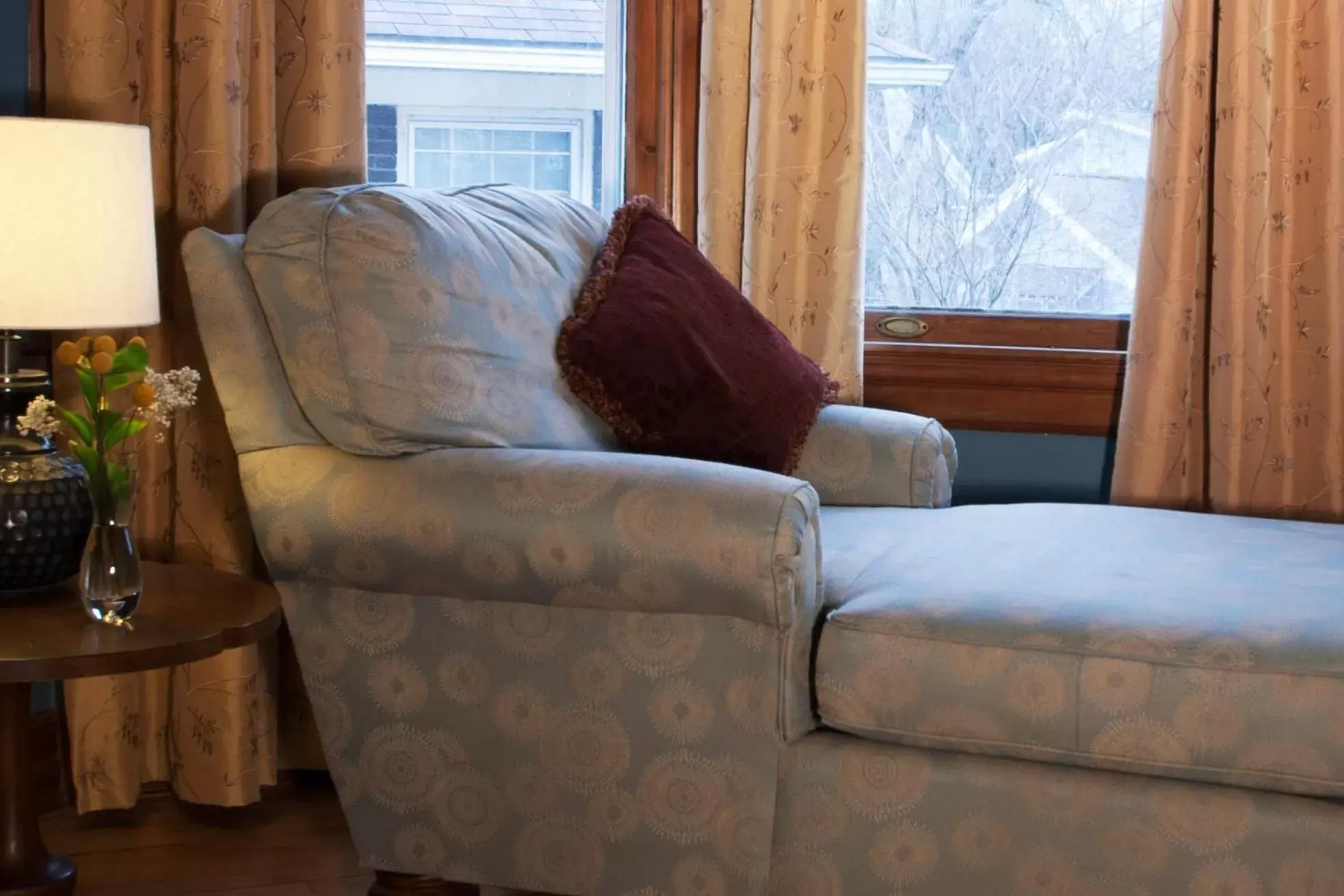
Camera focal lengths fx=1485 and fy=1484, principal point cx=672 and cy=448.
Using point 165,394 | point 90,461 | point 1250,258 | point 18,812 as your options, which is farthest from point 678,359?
point 1250,258

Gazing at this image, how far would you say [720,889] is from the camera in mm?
1845

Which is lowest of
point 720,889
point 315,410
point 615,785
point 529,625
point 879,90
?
point 720,889

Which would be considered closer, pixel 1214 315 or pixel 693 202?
pixel 1214 315

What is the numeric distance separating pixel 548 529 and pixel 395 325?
36cm

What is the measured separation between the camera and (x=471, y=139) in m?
3.07

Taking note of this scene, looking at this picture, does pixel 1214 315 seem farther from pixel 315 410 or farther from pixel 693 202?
pixel 315 410

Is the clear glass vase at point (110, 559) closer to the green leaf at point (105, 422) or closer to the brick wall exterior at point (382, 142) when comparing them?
the green leaf at point (105, 422)

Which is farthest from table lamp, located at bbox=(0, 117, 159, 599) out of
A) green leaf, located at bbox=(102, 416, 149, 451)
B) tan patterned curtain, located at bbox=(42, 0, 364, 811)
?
tan patterned curtain, located at bbox=(42, 0, 364, 811)

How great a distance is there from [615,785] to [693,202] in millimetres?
1563

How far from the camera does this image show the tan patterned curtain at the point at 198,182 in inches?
88.8

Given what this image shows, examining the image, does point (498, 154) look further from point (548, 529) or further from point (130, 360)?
point (548, 529)

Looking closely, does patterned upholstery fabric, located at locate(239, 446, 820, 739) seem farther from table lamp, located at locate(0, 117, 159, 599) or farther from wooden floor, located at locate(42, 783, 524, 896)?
wooden floor, located at locate(42, 783, 524, 896)

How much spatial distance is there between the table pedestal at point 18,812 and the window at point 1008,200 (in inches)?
72.5

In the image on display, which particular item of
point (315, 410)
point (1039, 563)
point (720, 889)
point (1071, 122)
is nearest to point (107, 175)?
point (315, 410)
